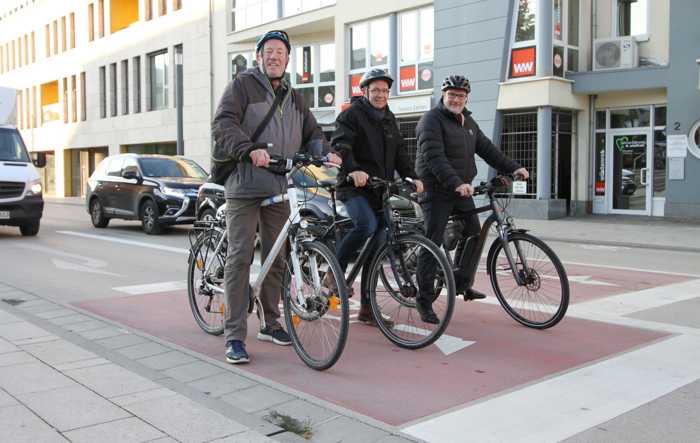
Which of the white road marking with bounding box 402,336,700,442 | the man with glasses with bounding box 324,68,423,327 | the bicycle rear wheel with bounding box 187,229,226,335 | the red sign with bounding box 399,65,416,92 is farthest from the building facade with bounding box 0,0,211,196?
the white road marking with bounding box 402,336,700,442

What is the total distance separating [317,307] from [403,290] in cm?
97

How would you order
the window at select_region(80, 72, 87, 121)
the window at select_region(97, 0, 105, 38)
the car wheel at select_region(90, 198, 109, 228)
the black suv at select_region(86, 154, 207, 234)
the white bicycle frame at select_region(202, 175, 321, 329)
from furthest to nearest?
the window at select_region(80, 72, 87, 121), the window at select_region(97, 0, 105, 38), the car wheel at select_region(90, 198, 109, 228), the black suv at select_region(86, 154, 207, 234), the white bicycle frame at select_region(202, 175, 321, 329)

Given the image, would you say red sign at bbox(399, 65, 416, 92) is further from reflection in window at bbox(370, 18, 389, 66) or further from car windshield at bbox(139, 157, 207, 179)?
car windshield at bbox(139, 157, 207, 179)

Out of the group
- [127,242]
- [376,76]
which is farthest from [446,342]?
[127,242]

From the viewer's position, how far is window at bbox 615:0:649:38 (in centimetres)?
1925

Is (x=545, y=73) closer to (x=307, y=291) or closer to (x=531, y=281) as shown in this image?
(x=531, y=281)

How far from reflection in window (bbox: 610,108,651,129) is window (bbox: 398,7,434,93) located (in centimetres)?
541

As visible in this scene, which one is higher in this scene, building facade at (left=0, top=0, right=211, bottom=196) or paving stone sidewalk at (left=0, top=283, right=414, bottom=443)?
building facade at (left=0, top=0, right=211, bottom=196)

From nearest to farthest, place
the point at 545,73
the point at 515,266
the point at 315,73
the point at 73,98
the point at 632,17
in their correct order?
the point at 515,266
the point at 545,73
the point at 632,17
the point at 315,73
the point at 73,98

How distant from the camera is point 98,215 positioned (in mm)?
16484

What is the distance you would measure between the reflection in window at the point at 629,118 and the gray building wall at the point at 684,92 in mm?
1432

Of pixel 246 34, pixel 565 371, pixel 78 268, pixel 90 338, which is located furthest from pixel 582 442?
pixel 246 34

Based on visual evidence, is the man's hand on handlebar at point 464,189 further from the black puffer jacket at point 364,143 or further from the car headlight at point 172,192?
the car headlight at point 172,192

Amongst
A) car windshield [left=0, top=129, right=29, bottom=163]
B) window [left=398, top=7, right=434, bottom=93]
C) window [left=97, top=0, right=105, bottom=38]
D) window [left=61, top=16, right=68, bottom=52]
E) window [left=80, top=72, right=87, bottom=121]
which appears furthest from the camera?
window [left=61, top=16, right=68, bottom=52]
